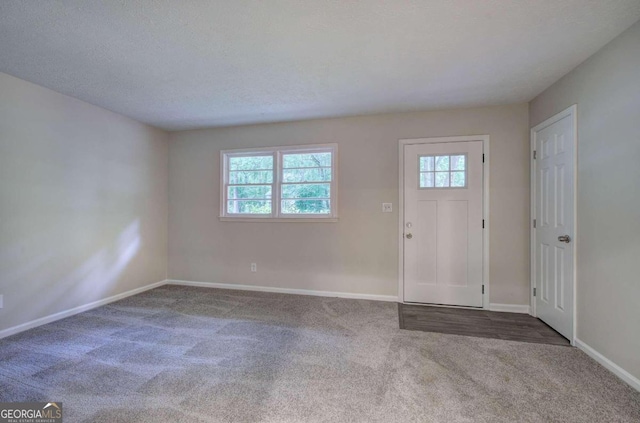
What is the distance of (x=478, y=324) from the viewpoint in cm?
295

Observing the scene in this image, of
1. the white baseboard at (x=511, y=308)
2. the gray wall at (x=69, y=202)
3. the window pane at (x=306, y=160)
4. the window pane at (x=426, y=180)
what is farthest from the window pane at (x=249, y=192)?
the white baseboard at (x=511, y=308)

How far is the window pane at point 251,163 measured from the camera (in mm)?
4176

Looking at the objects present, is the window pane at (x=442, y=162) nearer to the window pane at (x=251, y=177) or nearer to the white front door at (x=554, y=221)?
the white front door at (x=554, y=221)

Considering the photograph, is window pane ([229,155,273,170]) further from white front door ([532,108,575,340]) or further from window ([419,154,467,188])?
white front door ([532,108,575,340])

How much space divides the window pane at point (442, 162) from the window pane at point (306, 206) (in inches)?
58.6

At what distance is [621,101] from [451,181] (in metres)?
1.61

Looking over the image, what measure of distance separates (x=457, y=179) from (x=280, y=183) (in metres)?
2.37

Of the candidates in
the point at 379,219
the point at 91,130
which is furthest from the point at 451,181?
the point at 91,130

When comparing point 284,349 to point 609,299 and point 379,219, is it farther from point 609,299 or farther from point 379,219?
point 609,299

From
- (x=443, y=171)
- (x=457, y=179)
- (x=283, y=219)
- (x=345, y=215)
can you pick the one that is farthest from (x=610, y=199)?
(x=283, y=219)

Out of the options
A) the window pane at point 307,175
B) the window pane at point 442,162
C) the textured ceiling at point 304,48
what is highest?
the textured ceiling at point 304,48

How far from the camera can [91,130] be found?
339cm

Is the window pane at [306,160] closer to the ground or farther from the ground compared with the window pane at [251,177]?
farther from the ground

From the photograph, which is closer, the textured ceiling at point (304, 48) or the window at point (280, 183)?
the textured ceiling at point (304, 48)
